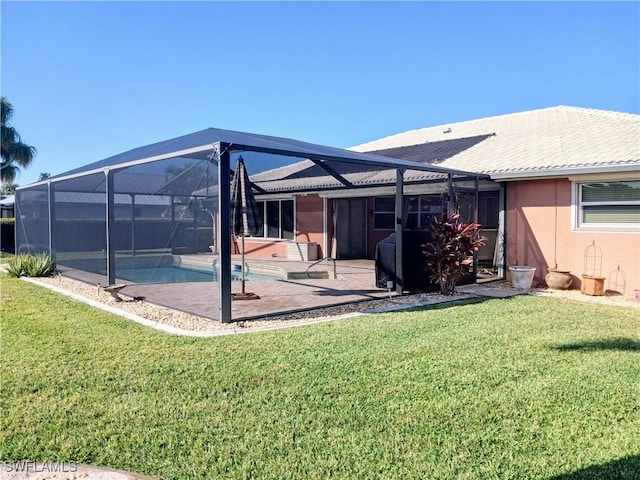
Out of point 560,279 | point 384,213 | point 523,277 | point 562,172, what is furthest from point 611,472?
point 384,213

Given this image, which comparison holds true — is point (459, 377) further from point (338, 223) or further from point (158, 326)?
point (338, 223)

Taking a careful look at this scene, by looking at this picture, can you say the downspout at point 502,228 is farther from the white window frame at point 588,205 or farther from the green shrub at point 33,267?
the green shrub at point 33,267

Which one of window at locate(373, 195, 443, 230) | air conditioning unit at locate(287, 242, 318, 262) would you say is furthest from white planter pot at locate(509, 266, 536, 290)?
air conditioning unit at locate(287, 242, 318, 262)

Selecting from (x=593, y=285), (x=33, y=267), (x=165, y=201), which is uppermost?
(x=165, y=201)

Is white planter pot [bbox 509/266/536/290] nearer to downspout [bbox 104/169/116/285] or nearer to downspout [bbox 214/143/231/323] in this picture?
downspout [bbox 214/143/231/323]

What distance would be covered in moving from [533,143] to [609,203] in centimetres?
384

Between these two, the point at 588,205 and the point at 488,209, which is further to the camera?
the point at 488,209

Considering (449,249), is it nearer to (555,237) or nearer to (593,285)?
(555,237)

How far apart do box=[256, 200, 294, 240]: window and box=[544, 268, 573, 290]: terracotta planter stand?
10.5 meters

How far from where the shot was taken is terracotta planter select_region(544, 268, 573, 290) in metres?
11.1

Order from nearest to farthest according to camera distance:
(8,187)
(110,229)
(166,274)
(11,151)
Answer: (166,274) → (110,229) → (11,151) → (8,187)

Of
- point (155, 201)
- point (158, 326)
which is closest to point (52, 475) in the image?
point (158, 326)

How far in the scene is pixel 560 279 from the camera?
36.4 feet

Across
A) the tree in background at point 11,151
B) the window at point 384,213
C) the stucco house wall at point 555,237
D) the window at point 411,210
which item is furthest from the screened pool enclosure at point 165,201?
the tree in background at point 11,151
